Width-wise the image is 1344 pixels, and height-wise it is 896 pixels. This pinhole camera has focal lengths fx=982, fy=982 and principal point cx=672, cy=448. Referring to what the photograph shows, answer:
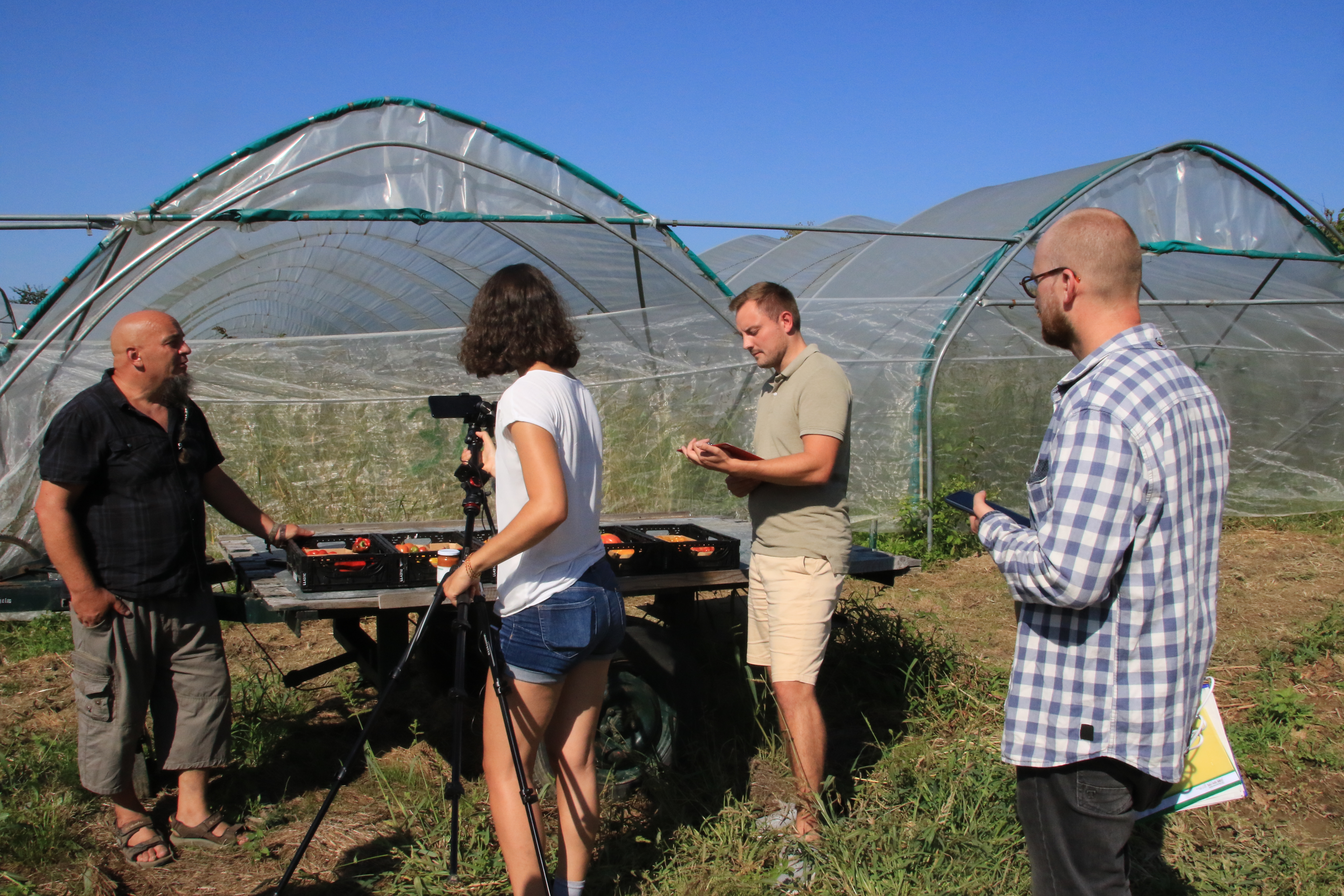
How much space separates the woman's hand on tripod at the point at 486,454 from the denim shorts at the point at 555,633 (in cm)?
51

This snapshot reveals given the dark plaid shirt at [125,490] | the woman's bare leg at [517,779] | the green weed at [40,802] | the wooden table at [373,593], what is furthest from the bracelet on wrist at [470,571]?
the green weed at [40,802]

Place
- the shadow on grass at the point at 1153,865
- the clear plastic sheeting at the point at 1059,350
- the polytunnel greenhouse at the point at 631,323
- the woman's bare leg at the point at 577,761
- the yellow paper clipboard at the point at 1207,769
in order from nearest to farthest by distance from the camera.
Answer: the yellow paper clipboard at the point at 1207,769 < the woman's bare leg at the point at 577,761 < the shadow on grass at the point at 1153,865 < the polytunnel greenhouse at the point at 631,323 < the clear plastic sheeting at the point at 1059,350

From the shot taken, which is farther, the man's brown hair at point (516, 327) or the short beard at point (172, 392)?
the short beard at point (172, 392)

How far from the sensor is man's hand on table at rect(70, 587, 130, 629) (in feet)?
10.6

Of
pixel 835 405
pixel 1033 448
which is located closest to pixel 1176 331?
pixel 1033 448

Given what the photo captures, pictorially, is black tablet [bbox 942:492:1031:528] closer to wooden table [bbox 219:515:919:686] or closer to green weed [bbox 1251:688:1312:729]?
wooden table [bbox 219:515:919:686]

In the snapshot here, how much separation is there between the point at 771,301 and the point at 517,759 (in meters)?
1.77

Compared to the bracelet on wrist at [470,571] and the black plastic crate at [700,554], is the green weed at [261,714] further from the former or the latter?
the bracelet on wrist at [470,571]

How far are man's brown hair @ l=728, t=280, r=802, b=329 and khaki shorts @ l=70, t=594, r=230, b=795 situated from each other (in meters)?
2.24

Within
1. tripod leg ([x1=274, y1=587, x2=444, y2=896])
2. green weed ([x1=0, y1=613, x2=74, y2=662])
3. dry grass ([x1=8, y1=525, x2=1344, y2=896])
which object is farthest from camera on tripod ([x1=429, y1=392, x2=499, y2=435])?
green weed ([x1=0, y1=613, x2=74, y2=662])

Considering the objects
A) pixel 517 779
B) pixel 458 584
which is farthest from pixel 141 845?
pixel 458 584

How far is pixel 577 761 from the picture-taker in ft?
9.04

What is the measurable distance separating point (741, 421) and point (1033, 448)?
294 cm

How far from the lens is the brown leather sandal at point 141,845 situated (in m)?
3.40
